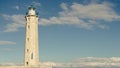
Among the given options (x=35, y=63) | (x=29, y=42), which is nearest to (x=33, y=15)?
(x=29, y=42)

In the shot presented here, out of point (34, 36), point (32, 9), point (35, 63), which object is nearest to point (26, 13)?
point (32, 9)

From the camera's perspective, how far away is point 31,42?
65.1m

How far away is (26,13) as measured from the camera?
66688 mm

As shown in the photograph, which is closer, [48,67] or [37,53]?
[48,67]

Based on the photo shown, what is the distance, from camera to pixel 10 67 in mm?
59281

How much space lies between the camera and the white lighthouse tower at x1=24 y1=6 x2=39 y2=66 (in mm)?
64938

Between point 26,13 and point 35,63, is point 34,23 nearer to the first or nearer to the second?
point 26,13

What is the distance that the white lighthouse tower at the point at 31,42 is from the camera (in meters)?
64.9

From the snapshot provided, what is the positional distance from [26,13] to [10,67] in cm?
1388

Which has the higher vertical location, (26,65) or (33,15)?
(33,15)

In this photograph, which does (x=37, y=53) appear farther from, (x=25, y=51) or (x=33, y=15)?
(x=33, y=15)

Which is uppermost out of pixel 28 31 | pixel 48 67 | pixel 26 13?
pixel 26 13

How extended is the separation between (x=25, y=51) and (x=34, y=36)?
392 cm

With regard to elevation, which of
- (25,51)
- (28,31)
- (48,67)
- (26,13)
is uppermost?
(26,13)
